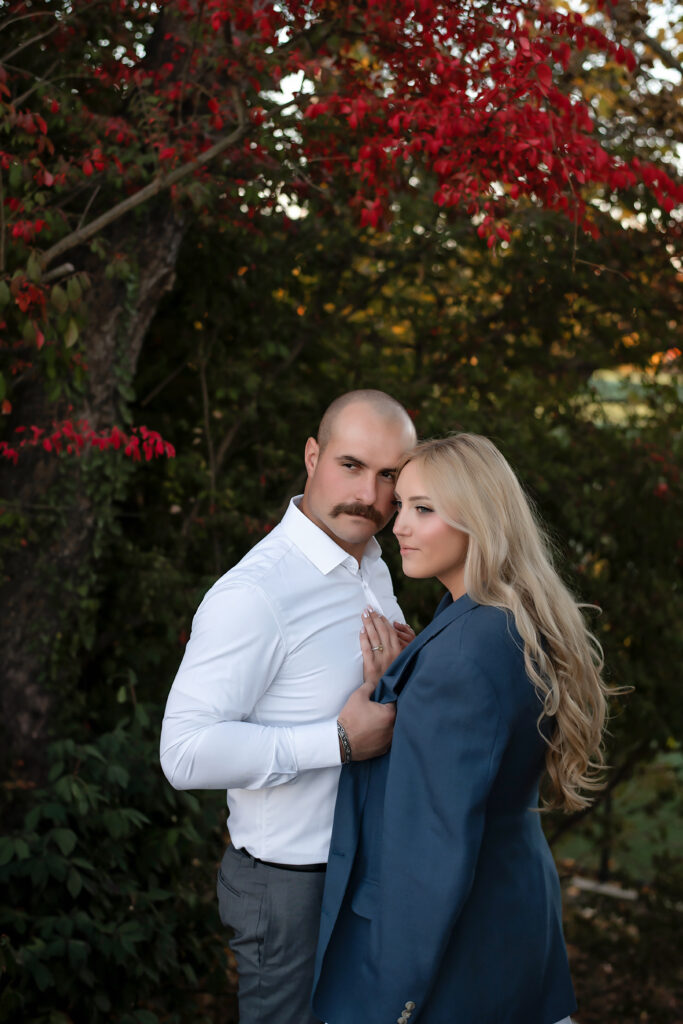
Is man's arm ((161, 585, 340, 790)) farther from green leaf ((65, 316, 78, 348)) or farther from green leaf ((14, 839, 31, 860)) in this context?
green leaf ((65, 316, 78, 348))

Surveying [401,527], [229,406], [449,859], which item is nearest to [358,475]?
[401,527]

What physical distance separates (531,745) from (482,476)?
2.19ft

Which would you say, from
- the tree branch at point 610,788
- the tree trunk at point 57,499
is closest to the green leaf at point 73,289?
the tree trunk at point 57,499

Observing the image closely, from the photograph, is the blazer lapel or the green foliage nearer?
the blazer lapel

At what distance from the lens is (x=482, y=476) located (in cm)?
238

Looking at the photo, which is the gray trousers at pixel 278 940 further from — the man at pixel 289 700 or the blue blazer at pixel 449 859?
the blue blazer at pixel 449 859

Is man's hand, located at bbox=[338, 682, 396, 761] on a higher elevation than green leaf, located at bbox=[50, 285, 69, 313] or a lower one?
lower

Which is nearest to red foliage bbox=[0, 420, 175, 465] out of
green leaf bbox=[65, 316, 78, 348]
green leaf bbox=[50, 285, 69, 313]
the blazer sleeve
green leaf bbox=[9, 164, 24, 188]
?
green leaf bbox=[65, 316, 78, 348]

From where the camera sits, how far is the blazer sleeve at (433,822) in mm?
2070

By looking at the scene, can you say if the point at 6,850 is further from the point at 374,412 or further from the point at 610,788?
the point at 610,788

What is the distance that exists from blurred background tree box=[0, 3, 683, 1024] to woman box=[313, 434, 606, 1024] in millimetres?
1454

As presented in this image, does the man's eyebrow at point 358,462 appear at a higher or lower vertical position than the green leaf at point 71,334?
lower

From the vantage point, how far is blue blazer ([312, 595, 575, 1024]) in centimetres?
209

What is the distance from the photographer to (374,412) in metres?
2.71
